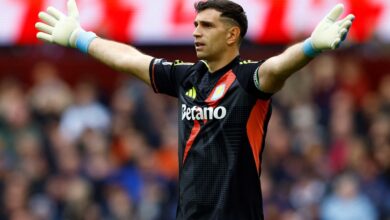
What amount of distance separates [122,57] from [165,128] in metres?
7.41

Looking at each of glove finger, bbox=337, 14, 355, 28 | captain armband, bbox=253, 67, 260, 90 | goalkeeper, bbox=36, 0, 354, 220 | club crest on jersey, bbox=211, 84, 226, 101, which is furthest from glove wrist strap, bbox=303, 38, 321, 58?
club crest on jersey, bbox=211, 84, 226, 101

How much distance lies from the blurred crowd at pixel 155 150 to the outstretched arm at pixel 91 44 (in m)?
5.64

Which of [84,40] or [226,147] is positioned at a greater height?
[84,40]

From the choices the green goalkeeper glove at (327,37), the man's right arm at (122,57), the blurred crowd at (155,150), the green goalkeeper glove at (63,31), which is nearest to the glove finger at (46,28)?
the green goalkeeper glove at (63,31)

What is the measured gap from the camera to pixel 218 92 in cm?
791

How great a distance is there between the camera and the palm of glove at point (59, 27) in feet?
28.3

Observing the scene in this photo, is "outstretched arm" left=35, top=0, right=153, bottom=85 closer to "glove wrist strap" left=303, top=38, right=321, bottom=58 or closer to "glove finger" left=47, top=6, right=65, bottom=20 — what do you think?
"glove finger" left=47, top=6, right=65, bottom=20

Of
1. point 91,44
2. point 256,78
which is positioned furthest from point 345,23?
point 91,44

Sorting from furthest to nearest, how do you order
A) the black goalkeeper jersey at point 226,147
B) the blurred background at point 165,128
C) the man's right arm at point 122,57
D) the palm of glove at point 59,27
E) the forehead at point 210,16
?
the blurred background at point 165,128, the palm of glove at point 59,27, the man's right arm at point 122,57, the forehead at point 210,16, the black goalkeeper jersey at point 226,147

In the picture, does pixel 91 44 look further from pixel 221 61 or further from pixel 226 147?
→ pixel 226 147

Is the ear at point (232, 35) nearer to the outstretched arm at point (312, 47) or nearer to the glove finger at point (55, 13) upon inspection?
the outstretched arm at point (312, 47)

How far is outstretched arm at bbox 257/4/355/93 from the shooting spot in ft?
24.1

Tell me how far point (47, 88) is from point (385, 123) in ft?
15.9

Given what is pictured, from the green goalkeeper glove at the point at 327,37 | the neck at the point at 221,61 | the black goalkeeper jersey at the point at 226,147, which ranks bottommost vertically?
the black goalkeeper jersey at the point at 226,147
